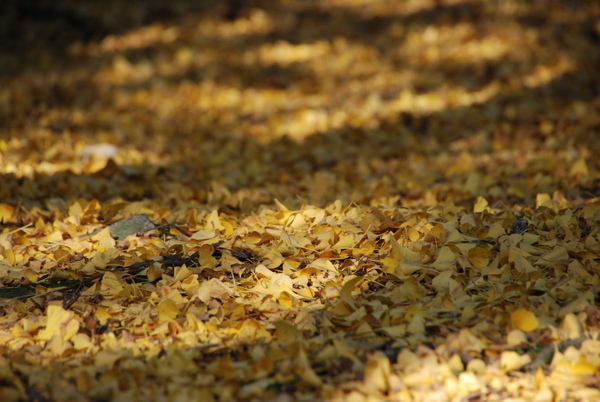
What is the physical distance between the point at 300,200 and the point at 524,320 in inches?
61.6

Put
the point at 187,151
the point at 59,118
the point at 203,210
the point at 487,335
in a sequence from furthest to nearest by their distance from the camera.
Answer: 1. the point at 59,118
2. the point at 187,151
3. the point at 203,210
4. the point at 487,335

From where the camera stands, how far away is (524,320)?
176 cm

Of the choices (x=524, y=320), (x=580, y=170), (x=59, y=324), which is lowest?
(x=580, y=170)

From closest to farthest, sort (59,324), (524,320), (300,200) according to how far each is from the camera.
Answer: (524,320) < (59,324) < (300,200)

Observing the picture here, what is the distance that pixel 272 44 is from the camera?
682 centimetres

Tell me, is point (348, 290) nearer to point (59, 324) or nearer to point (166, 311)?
point (166, 311)

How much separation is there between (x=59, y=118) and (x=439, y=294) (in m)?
4.00

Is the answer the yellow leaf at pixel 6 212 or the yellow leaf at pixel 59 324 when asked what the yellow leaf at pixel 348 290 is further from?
the yellow leaf at pixel 6 212

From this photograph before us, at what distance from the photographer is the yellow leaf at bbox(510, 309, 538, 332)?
175 cm

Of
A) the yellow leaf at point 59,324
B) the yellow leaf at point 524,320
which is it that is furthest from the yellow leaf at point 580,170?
the yellow leaf at point 59,324

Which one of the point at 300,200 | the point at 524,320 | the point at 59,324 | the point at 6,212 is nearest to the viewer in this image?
the point at 524,320

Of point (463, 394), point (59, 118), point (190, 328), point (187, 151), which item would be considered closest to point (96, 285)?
point (190, 328)

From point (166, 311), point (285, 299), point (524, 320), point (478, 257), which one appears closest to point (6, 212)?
point (166, 311)

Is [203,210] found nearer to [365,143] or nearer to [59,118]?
[365,143]
